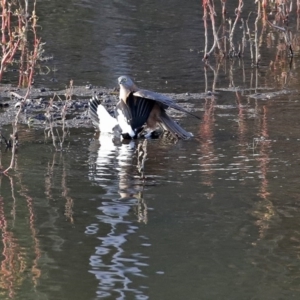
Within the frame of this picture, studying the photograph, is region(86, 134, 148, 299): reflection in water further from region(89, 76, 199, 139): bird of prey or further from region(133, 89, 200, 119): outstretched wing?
region(133, 89, 200, 119): outstretched wing

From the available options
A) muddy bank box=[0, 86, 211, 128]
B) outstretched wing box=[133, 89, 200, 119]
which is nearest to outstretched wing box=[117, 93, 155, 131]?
outstretched wing box=[133, 89, 200, 119]

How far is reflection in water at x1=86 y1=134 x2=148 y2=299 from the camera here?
504 cm

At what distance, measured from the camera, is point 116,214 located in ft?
20.4

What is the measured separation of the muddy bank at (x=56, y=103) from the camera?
977 centimetres

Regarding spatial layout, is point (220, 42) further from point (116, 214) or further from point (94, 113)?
point (116, 214)

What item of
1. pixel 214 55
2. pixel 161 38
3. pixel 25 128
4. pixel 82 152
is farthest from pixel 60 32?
pixel 82 152

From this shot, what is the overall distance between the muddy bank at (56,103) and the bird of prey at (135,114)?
401 millimetres

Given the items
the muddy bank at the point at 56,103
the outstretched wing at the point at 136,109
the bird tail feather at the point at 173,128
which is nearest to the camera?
the bird tail feather at the point at 173,128

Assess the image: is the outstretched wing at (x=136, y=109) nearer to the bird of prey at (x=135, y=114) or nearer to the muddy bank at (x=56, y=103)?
the bird of prey at (x=135, y=114)

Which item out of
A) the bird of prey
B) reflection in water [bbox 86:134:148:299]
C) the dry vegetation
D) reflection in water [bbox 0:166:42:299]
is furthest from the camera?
the dry vegetation

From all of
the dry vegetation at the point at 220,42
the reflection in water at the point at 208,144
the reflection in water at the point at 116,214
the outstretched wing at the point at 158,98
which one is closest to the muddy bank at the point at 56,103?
the dry vegetation at the point at 220,42

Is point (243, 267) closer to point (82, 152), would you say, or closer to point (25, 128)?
point (82, 152)

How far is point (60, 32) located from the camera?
16922 millimetres

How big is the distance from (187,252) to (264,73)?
8.38 metres
